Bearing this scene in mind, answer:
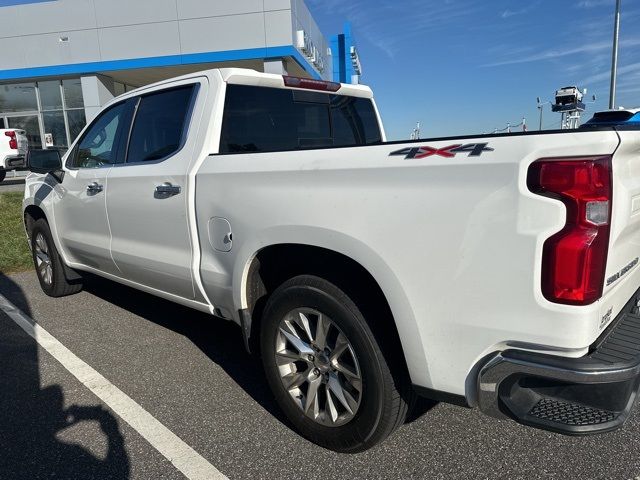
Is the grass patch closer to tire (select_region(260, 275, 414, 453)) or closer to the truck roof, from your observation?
the truck roof

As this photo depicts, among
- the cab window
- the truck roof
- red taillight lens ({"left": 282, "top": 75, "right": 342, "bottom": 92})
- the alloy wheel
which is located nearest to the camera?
the alloy wheel

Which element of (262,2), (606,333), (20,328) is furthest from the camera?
(262,2)

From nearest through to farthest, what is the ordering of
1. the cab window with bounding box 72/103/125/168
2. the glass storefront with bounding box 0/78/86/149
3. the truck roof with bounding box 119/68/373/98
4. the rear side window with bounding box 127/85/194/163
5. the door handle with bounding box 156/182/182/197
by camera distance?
1. the door handle with bounding box 156/182/182/197
2. the truck roof with bounding box 119/68/373/98
3. the rear side window with bounding box 127/85/194/163
4. the cab window with bounding box 72/103/125/168
5. the glass storefront with bounding box 0/78/86/149

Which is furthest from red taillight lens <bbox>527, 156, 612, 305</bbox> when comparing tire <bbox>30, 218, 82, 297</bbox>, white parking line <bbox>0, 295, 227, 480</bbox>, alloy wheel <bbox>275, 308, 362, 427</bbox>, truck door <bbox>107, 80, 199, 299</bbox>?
tire <bbox>30, 218, 82, 297</bbox>

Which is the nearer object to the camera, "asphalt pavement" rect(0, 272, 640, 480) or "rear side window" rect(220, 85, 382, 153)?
"asphalt pavement" rect(0, 272, 640, 480)

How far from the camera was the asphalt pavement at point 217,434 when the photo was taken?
7.99 ft

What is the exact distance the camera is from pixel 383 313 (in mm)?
2316

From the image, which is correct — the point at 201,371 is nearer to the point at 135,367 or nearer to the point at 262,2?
the point at 135,367

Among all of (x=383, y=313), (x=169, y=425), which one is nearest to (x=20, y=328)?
(x=169, y=425)

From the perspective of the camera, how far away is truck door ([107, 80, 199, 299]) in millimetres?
3133

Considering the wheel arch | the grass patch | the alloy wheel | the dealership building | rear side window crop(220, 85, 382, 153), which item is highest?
the dealership building

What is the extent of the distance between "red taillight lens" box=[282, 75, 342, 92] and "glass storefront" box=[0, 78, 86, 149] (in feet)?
60.8

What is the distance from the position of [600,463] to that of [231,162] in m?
2.39

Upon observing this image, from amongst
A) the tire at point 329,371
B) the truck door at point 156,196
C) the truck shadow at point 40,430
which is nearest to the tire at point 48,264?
the truck shadow at point 40,430
